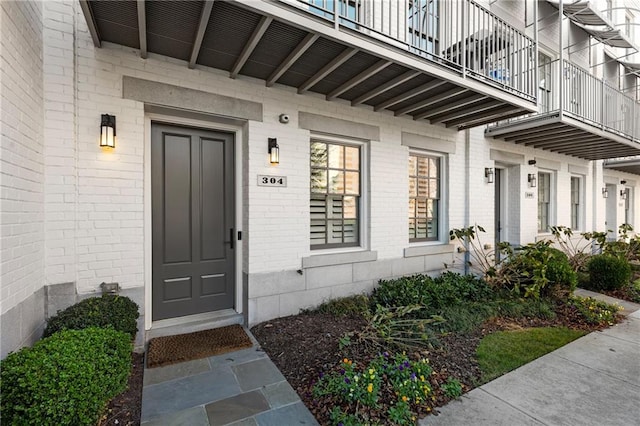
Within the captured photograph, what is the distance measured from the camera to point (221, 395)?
8.72ft

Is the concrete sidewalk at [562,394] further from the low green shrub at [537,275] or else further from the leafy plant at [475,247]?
the leafy plant at [475,247]

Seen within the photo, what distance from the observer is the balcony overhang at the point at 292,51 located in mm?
2721

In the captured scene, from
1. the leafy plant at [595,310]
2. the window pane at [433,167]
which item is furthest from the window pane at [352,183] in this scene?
the leafy plant at [595,310]

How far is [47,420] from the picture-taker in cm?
175

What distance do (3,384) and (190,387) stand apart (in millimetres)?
1296

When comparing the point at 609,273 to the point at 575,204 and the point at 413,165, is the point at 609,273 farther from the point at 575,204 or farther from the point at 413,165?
the point at 413,165

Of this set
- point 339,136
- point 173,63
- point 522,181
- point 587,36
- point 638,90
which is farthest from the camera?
point 638,90

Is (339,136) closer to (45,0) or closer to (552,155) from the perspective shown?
(45,0)

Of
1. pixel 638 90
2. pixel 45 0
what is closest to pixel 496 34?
pixel 45 0

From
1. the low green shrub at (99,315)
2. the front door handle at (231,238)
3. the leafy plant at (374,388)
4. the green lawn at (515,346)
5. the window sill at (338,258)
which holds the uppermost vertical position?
the front door handle at (231,238)

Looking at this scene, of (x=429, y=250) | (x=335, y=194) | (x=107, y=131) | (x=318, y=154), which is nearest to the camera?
(x=107, y=131)

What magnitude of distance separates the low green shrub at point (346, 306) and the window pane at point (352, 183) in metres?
1.69

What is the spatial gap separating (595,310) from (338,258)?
397 centimetres

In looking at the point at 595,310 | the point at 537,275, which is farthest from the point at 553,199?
the point at 595,310
